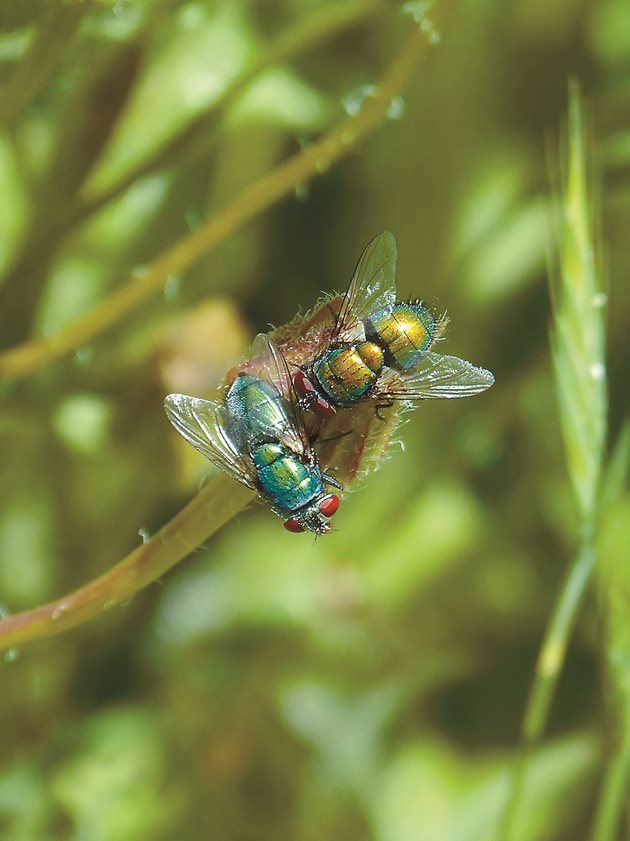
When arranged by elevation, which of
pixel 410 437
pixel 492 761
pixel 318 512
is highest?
pixel 318 512

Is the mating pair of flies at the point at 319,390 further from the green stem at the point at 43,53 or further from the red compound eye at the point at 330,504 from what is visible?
the green stem at the point at 43,53

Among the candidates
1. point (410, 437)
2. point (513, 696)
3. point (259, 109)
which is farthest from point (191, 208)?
point (513, 696)

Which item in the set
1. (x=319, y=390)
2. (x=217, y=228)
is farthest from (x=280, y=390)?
(x=217, y=228)

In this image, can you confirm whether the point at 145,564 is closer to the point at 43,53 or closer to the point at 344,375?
the point at 344,375

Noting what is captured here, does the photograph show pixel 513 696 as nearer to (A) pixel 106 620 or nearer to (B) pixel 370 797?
(B) pixel 370 797

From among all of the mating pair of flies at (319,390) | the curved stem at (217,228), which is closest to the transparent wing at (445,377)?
the mating pair of flies at (319,390)

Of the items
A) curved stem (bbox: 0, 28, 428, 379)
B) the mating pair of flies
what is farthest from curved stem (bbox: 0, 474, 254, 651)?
curved stem (bbox: 0, 28, 428, 379)
